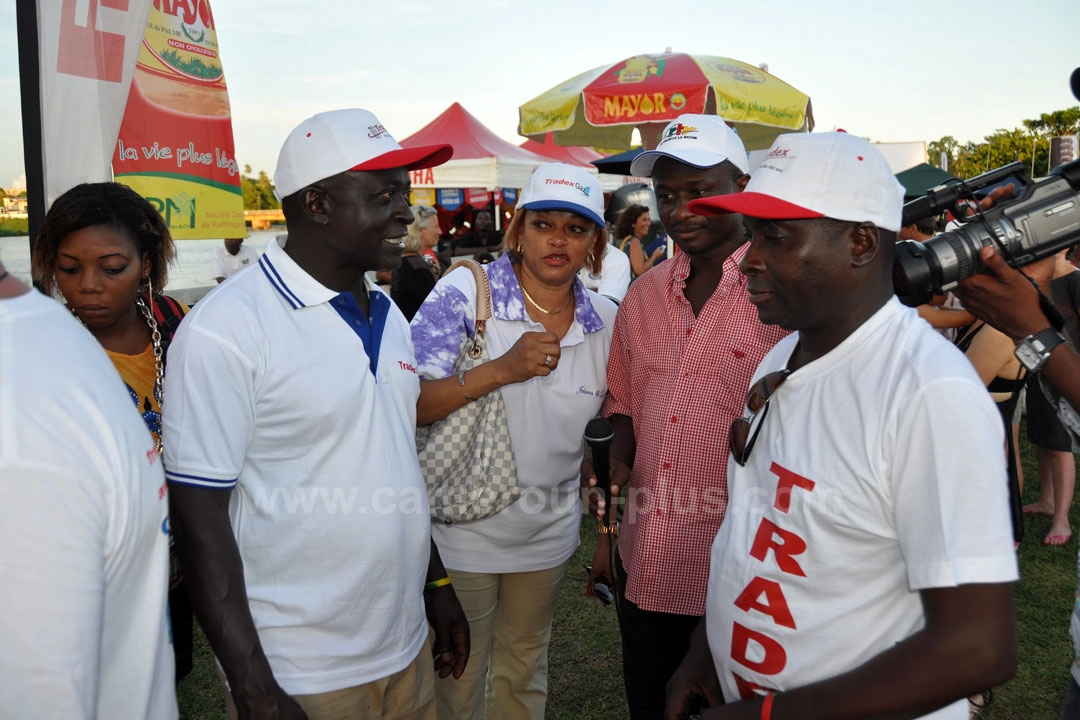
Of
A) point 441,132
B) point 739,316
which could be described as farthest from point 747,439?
point 441,132

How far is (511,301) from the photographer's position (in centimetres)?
282

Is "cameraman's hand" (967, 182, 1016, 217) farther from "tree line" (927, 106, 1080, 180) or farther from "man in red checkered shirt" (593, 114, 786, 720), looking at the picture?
"tree line" (927, 106, 1080, 180)

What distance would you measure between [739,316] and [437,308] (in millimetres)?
1052

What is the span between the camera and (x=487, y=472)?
2.67m

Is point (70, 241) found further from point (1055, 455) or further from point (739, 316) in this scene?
point (1055, 455)

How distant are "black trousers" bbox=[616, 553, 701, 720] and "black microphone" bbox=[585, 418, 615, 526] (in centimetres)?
34

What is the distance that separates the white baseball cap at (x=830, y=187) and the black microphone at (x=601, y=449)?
100 centimetres

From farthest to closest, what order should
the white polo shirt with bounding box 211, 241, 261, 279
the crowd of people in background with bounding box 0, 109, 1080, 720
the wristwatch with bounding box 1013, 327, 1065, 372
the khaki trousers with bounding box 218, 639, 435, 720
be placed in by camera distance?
the white polo shirt with bounding box 211, 241, 261, 279 < the khaki trousers with bounding box 218, 639, 435, 720 < the wristwatch with bounding box 1013, 327, 1065, 372 < the crowd of people in background with bounding box 0, 109, 1080, 720

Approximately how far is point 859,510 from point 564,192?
1.73 m

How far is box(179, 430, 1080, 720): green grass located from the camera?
3.56 metres

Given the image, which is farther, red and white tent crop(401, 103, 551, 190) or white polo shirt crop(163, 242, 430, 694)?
red and white tent crop(401, 103, 551, 190)

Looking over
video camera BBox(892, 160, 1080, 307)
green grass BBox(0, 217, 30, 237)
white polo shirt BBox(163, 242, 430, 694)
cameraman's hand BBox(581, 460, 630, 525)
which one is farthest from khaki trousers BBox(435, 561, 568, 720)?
green grass BBox(0, 217, 30, 237)

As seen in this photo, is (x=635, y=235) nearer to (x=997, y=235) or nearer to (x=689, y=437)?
(x=689, y=437)

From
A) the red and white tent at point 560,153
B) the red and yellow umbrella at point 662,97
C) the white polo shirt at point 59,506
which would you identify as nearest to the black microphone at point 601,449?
the white polo shirt at point 59,506
